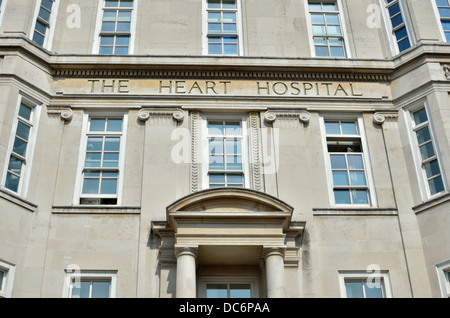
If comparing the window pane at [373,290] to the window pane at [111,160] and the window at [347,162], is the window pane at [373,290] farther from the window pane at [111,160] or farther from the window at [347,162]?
the window pane at [111,160]

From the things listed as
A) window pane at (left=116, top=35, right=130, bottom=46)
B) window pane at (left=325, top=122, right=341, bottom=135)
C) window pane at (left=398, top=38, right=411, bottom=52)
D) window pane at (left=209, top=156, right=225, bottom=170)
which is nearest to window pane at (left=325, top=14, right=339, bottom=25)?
window pane at (left=398, top=38, right=411, bottom=52)

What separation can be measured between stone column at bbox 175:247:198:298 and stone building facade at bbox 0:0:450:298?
3cm

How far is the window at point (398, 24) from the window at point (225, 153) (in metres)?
5.73

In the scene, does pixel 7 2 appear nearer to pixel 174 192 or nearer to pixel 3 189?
pixel 3 189

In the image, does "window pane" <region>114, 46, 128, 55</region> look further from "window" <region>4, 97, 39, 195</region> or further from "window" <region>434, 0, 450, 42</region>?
"window" <region>434, 0, 450, 42</region>

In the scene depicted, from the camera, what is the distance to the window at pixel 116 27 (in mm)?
19609

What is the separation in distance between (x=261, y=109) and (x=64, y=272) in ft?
23.5

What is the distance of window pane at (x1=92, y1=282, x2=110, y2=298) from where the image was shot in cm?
1540

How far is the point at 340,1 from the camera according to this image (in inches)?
826

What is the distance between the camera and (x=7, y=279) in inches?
595

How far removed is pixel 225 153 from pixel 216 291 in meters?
4.05

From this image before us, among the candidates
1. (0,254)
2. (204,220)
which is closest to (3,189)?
(0,254)
